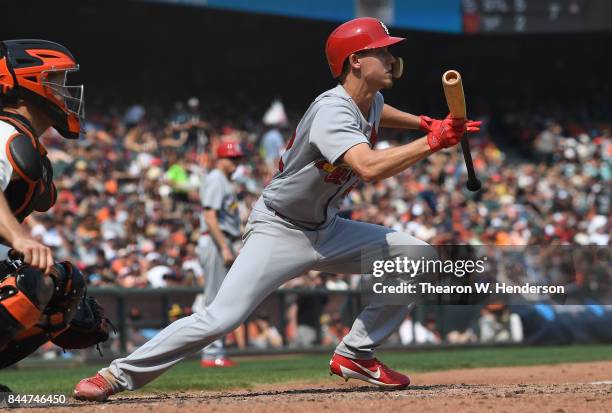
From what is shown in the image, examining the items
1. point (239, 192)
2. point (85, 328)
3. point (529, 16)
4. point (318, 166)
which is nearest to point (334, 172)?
point (318, 166)

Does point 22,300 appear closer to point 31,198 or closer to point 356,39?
point 31,198

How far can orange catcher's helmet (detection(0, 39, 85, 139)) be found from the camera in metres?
4.74

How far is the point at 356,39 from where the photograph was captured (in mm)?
5305

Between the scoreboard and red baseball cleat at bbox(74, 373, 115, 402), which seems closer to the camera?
red baseball cleat at bbox(74, 373, 115, 402)

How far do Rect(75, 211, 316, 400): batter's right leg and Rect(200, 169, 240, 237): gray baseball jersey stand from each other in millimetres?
3979

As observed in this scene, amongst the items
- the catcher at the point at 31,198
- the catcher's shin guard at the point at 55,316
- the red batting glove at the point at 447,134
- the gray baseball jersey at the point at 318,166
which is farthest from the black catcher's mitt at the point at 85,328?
the red batting glove at the point at 447,134

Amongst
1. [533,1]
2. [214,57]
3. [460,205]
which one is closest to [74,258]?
[460,205]

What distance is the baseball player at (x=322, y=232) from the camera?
5094mm

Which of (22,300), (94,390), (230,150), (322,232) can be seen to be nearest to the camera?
(22,300)

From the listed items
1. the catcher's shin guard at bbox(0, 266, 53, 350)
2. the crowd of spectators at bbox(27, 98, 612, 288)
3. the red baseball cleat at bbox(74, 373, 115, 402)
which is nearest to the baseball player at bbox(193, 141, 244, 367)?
the crowd of spectators at bbox(27, 98, 612, 288)

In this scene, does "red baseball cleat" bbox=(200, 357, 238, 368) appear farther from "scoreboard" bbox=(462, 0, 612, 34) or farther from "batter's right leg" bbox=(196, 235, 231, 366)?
"scoreboard" bbox=(462, 0, 612, 34)

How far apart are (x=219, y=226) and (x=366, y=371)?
392 cm

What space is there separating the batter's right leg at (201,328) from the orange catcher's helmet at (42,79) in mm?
1140

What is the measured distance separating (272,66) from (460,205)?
26.6ft
